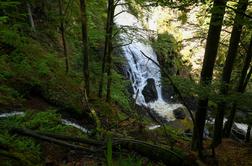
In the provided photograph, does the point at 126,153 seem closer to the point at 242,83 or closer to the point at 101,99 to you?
the point at 242,83

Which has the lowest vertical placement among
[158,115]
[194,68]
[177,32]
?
[158,115]

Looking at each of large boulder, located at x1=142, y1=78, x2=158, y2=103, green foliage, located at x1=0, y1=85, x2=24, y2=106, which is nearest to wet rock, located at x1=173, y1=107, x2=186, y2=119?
large boulder, located at x1=142, y1=78, x2=158, y2=103

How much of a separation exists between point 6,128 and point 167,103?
18070 millimetres

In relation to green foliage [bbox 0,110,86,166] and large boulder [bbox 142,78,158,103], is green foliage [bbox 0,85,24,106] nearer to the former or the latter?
green foliage [bbox 0,110,86,166]

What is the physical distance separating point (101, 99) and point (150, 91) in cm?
922

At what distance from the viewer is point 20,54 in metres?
10.8

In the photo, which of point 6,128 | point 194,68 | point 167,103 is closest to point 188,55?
point 194,68

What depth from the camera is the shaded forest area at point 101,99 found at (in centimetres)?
393

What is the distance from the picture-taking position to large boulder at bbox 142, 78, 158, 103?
20.8 m

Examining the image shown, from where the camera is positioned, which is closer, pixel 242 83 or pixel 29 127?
pixel 29 127

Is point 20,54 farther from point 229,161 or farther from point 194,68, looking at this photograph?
point 194,68

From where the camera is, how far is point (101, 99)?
12.4 meters

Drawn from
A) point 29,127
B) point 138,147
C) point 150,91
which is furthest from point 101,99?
point 150,91

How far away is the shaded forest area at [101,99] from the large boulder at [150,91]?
199 cm
